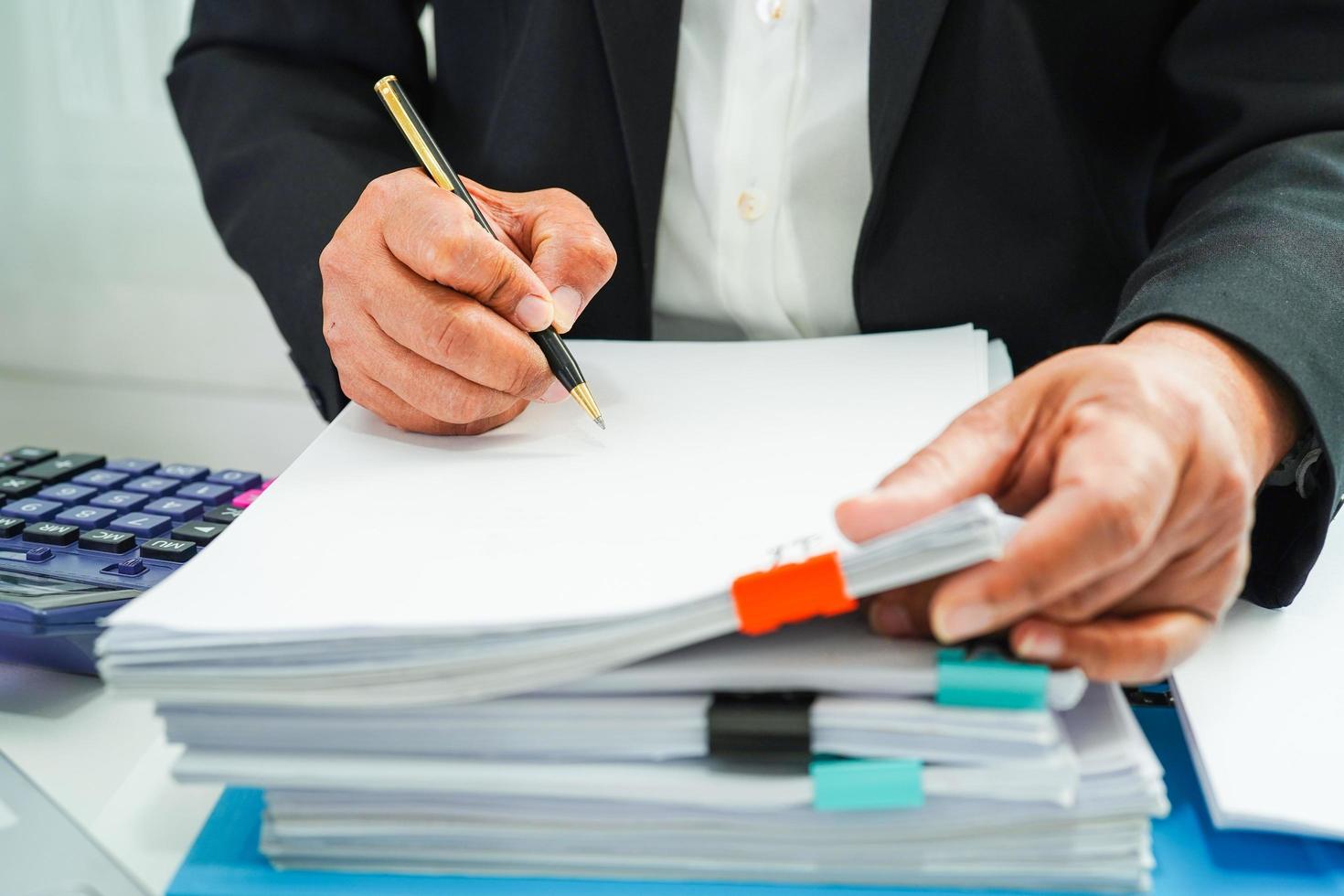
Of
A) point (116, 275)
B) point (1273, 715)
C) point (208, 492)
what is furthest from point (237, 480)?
point (116, 275)

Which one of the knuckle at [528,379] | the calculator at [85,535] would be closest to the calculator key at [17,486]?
A: the calculator at [85,535]

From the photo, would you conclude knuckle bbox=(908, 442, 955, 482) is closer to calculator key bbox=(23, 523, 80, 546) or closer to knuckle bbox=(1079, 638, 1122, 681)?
A: knuckle bbox=(1079, 638, 1122, 681)

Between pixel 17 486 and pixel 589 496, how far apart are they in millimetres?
395

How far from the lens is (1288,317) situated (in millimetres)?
511

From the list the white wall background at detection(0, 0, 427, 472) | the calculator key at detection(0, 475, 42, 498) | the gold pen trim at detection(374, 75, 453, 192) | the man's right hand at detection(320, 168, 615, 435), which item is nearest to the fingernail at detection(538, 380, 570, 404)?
the man's right hand at detection(320, 168, 615, 435)

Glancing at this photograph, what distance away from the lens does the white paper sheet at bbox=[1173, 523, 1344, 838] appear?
399 millimetres

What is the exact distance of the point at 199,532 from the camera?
61cm

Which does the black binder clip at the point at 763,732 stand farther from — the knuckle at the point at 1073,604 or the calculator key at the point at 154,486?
the calculator key at the point at 154,486

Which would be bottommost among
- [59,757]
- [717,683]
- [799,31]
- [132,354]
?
[132,354]

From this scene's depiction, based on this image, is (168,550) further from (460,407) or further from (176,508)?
(460,407)

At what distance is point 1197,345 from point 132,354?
3.67ft

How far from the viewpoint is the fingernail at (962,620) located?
0.36 m

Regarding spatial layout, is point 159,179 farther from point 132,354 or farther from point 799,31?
point 799,31

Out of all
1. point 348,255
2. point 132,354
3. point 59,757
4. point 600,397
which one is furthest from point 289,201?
point 132,354
